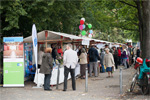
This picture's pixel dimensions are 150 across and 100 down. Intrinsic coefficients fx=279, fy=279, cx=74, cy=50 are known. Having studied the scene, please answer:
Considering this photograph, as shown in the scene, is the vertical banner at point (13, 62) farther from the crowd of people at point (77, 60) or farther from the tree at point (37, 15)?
the tree at point (37, 15)

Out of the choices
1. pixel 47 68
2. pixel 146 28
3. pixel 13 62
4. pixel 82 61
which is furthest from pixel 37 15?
pixel 146 28

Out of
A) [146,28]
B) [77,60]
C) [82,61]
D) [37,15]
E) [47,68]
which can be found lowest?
[47,68]

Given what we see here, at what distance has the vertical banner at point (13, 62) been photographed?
11.9 m

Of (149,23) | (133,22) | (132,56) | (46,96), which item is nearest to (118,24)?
(133,22)

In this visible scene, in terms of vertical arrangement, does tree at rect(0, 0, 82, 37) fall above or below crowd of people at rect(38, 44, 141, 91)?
above

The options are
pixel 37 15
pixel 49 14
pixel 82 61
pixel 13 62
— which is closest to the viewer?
pixel 13 62

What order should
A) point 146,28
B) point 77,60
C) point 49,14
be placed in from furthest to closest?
point 49,14 < point 77,60 < point 146,28

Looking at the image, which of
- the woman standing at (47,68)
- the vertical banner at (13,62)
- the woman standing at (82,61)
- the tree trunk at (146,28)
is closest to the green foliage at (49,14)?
the woman standing at (82,61)

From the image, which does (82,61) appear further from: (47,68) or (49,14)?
(49,14)

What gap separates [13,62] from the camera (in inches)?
472

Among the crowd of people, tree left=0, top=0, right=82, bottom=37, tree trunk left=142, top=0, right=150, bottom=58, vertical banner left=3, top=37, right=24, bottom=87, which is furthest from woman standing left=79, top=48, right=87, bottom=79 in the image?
tree trunk left=142, top=0, right=150, bottom=58

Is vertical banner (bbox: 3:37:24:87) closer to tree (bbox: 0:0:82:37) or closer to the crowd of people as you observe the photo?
the crowd of people

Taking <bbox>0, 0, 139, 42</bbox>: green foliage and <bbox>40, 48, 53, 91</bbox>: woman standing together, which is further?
<bbox>0, 0, 139, 42</bbox>: green foliage

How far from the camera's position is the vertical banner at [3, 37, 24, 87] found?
39.0ft
